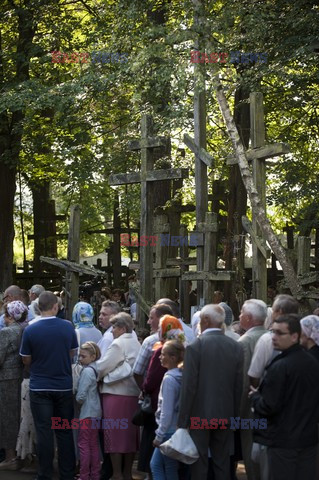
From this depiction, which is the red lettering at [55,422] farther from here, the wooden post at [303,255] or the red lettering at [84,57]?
the red lettering at [84,57]

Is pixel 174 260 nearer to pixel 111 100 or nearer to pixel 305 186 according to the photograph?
pixel 305 186

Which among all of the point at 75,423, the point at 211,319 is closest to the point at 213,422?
the point at 211,319

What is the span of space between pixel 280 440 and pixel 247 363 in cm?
173

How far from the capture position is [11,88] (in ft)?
81.2

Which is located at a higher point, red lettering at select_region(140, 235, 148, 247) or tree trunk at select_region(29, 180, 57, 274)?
tree trunk at select_region(29, 180, 57, 274)

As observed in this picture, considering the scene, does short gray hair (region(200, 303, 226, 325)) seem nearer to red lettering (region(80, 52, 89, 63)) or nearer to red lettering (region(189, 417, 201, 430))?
red lettering (region(189, 417, 201, 430))

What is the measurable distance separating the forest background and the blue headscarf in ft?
20.5

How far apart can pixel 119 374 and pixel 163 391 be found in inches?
68.1

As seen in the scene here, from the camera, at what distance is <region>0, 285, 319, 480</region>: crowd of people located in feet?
26.0

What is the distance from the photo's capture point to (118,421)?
10.8 meters

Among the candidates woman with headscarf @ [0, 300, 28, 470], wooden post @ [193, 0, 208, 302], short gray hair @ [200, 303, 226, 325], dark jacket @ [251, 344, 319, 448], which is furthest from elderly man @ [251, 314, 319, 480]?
wooden post @ [193, 0, 208, 302]

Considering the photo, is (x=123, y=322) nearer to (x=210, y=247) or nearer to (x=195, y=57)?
(x=210, y=247)

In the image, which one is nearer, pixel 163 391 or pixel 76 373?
pixel 163 391

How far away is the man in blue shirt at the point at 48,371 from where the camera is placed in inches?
418
